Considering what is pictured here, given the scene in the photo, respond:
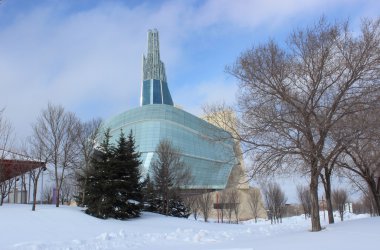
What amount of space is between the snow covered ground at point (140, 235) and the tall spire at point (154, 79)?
9008 centimetres

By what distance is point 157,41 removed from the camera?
424 ft

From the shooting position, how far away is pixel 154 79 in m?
120

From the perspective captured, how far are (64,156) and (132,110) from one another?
149 ft

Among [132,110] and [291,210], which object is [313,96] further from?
[291,210]

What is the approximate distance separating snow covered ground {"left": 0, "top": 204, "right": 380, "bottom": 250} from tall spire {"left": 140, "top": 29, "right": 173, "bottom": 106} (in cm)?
9008

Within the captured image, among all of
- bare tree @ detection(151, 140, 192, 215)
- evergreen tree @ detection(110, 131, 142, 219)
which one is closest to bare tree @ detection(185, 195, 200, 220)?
bare tree @ detection(151, 140, 192, 215)

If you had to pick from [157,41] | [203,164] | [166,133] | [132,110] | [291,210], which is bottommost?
[291,210]

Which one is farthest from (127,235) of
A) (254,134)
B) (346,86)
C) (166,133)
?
(166,133)

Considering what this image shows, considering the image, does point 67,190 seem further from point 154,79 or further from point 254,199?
point 154,79

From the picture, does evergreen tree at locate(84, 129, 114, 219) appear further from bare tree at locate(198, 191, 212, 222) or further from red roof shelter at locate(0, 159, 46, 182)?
bare tree at locate(198, 191, 212, 222)

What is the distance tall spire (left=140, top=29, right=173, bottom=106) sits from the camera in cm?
11781

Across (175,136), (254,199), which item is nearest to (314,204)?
(175,136)

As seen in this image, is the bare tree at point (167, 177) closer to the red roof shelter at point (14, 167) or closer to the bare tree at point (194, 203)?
the red roof shelter at point (14, 167)

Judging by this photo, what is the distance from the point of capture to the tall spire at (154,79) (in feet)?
387
